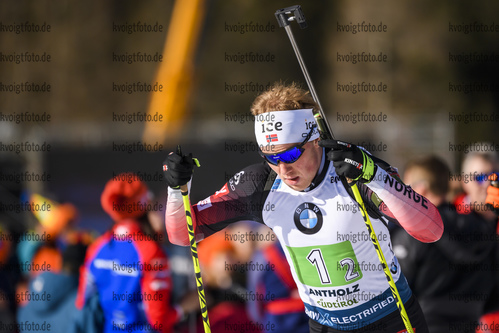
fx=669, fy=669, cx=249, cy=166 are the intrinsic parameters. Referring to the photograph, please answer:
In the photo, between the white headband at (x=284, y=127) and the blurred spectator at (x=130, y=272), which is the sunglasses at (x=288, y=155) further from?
the blurred spectator at (x=130, y=272)

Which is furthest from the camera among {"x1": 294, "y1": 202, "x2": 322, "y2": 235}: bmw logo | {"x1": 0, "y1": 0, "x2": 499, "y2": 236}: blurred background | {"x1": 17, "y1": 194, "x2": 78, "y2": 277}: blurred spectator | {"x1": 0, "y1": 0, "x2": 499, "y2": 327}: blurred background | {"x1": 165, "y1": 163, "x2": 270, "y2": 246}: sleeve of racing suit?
{"x1": 0, "y1": 0, "x2": 499, "y2": 236}: blurred background

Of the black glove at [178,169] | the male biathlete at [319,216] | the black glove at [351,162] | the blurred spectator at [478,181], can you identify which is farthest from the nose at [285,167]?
the blurred spectator at [478,181]

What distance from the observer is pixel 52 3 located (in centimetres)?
2431

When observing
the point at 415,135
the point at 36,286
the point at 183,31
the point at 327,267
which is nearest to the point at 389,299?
the point at 327,267

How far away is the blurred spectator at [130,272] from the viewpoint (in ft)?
17.1

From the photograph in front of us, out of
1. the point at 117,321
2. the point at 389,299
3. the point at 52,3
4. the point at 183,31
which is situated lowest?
the point at 117,321

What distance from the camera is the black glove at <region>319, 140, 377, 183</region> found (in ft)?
11.8

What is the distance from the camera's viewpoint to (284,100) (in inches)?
155

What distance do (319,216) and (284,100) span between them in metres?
0.71

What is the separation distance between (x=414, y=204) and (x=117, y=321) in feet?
9.28

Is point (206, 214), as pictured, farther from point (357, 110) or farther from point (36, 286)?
point (357, 110)

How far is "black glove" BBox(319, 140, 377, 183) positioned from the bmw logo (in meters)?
0.39

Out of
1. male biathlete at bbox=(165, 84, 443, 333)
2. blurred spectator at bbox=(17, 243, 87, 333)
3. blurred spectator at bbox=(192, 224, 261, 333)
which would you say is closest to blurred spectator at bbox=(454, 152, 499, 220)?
male biathlete at bbox=(165, 84, 443, 333)

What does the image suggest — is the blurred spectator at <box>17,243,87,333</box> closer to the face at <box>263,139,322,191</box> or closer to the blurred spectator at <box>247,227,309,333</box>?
the blurred spectator at <box>247,227,309,333</box>
